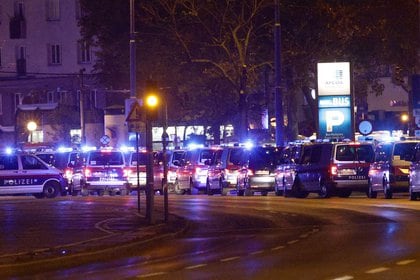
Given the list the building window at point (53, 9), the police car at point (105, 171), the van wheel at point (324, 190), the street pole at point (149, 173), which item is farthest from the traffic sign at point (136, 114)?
the building window at point (53, 9)

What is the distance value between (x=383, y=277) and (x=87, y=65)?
63499mm

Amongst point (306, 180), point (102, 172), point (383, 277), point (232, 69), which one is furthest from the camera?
point (232, 69)

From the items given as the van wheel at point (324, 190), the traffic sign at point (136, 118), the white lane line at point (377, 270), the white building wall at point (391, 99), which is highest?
the white building wall at point (391, 99)

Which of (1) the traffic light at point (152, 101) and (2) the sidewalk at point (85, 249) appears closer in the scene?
(2) the sidewalk at point (85, 249)

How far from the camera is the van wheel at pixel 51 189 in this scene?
1582 inches

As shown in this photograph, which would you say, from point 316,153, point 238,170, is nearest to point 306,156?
point 316,153

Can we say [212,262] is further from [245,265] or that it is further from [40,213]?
[40,213]

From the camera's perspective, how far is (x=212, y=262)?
53.9 ft

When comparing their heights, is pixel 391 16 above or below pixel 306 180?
above

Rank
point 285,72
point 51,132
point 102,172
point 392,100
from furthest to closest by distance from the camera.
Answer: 1. point 51,132
2. point 392,100
3. point 285,72
4. point 102,172

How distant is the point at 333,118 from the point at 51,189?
12.0 meters

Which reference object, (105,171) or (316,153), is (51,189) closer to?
(105,171)

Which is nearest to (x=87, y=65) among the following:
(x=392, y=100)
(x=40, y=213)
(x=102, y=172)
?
(x=392, y=100)

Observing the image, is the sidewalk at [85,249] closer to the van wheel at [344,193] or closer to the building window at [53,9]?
the van wheel at [344,193]
